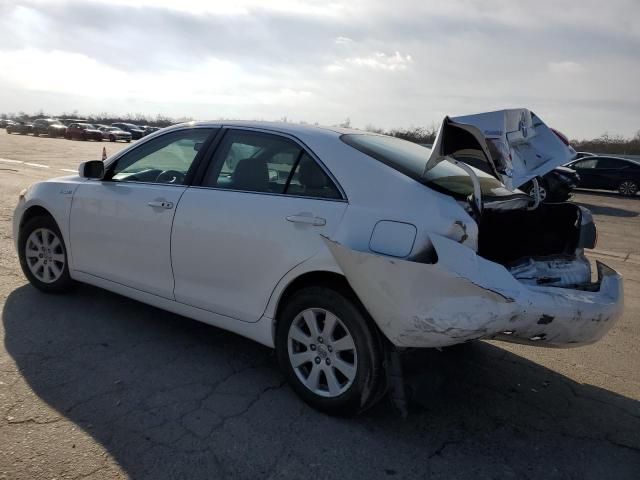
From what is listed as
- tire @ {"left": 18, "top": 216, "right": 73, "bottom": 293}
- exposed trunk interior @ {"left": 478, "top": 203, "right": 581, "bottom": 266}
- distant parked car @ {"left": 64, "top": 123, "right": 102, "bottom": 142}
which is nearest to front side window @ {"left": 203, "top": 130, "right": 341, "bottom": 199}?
exposed trunk interior @ {"left": 478, "top": 203, "right": 581, "bottom": 266}

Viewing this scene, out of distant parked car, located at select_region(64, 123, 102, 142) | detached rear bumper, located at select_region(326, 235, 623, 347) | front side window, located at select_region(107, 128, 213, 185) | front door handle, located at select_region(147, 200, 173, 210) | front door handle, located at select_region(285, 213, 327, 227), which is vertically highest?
front side window, located at select_region(107, 128, 213, 185)

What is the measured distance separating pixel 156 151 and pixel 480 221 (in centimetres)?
254

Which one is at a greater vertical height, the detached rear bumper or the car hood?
the car hood

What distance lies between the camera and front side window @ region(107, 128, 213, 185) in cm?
392

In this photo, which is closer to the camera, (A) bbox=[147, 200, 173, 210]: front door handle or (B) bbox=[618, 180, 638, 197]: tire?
(A) bbox=[147, 200, 173, 210]: front door handle

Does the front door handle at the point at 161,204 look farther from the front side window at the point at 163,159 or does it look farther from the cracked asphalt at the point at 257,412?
the cracked asphalt at the point at 257,412

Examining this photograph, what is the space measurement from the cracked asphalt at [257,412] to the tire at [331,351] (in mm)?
136

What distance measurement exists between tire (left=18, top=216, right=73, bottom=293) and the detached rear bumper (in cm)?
288

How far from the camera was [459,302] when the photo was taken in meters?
2.59

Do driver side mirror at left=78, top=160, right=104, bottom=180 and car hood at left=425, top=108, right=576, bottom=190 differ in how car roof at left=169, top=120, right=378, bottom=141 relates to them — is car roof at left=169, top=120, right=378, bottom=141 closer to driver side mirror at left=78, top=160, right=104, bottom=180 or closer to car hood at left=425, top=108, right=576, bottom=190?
car hood at left=425, top=108, right=576, bottom=190

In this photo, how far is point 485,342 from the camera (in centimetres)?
438

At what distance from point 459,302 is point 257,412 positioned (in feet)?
4.41

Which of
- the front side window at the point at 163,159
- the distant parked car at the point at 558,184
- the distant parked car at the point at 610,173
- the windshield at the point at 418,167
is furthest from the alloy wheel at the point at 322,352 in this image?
the distant parked car at the point at 610,173

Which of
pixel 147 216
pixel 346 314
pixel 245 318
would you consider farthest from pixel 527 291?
pixel 147 216
